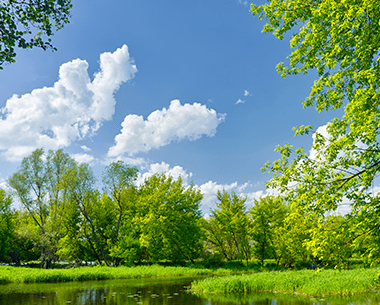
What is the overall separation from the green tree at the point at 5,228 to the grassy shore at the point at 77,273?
14.7m

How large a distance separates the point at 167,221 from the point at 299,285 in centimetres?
2420

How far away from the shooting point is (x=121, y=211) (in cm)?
4259

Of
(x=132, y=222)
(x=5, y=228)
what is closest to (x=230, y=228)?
(x=132, y=222)

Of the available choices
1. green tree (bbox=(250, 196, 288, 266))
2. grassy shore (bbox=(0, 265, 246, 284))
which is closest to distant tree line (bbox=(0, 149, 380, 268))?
green tree (bbox=(250, 196, 288, 266))

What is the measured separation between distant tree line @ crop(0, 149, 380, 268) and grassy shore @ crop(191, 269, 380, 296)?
60.0ft

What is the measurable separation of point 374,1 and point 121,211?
40.5m

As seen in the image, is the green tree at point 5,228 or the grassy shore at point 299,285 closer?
the grassy shore at point 299,285

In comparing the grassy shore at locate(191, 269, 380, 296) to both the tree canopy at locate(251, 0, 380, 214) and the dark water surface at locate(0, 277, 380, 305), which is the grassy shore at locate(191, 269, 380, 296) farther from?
the tree canopy at locate(251, 0, 380, 214)

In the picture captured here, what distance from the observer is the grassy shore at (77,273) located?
27.9 meters

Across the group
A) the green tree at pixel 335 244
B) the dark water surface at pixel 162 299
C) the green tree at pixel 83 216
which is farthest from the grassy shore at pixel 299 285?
the green tree at pixel 83 216

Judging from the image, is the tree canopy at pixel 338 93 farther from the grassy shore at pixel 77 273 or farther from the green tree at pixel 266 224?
the green tree at pixel 266 224

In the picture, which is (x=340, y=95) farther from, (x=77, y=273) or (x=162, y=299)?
(x=77, y=273)

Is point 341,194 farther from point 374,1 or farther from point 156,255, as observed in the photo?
point 156,255

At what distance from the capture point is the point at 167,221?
40844mm
